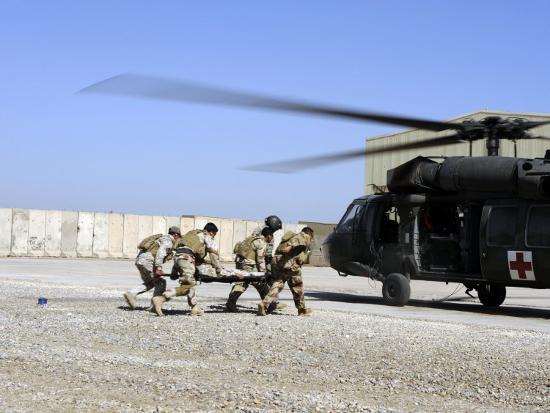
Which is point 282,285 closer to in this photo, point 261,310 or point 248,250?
point 261,310

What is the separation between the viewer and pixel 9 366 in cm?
722

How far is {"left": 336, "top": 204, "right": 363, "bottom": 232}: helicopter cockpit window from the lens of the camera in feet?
55.8

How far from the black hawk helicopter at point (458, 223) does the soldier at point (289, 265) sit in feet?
4.28

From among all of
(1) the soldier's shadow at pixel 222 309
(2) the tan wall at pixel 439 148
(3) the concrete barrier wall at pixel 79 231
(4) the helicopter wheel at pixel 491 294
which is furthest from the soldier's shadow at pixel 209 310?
(3) the concrete barrier wall at pixel 79 231

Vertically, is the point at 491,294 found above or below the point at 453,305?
above

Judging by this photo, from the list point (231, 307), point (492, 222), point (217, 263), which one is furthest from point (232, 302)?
point (492, 222)

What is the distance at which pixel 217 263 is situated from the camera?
476 inches

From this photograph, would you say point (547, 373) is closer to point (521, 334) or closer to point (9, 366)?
point (521, 334)

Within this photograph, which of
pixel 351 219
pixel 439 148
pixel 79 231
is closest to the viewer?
pixel 351 219

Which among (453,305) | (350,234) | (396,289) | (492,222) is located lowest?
A: (453,305)

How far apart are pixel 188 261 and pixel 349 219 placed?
5.90m

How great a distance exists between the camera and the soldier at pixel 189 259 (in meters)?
12.0

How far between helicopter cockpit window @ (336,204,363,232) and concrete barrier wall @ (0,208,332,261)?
63.3 feet

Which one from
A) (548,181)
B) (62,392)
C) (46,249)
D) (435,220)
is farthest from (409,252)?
(46,249)
